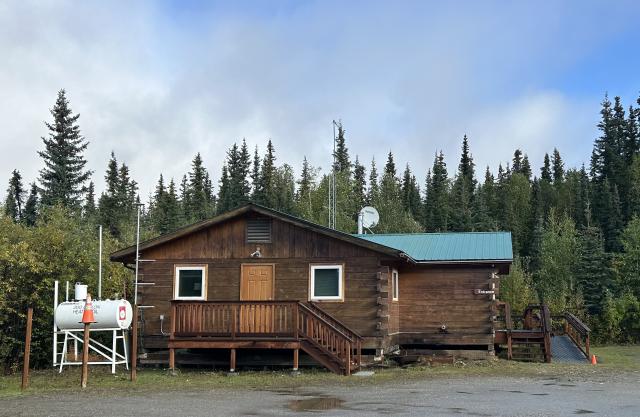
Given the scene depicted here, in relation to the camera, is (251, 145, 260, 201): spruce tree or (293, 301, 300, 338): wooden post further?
(251, 145, 260, 201): spruce tree

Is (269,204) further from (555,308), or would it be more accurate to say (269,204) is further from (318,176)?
(555,308)

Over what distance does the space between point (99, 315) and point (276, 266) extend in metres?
4.96

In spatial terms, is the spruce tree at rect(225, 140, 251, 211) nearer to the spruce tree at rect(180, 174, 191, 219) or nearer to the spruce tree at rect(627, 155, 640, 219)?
the spruce tree at rect(180, 174, 191, 219)

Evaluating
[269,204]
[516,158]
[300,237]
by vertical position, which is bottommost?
[300,237]

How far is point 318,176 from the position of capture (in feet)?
220

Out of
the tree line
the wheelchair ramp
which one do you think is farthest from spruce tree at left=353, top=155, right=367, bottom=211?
the wheelchair ramp

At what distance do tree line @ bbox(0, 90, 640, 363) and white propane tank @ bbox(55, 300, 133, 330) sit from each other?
8.48ft

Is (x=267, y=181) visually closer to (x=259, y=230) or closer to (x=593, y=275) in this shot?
(x=593, y=275)

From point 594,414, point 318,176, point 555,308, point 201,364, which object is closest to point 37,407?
point 201,364

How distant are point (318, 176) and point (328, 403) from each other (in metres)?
54.6

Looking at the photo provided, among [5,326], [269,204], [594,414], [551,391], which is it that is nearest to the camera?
[594,414]

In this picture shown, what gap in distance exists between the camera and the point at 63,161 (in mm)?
51719

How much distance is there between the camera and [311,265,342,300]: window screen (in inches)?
811

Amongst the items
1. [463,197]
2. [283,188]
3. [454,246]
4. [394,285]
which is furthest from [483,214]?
[394,285]
